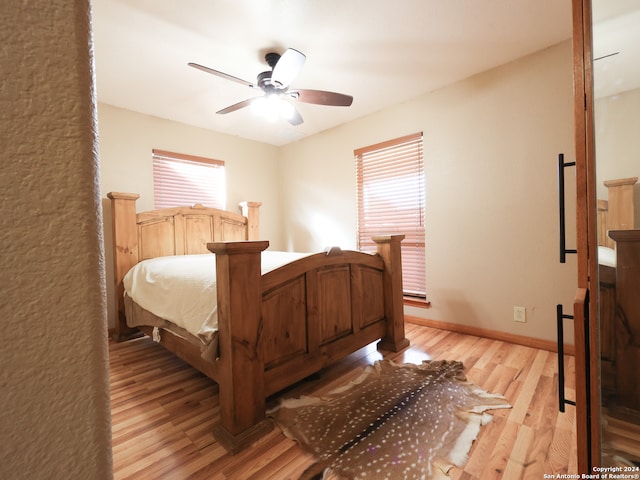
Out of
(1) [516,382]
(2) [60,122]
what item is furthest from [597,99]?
(1) [516,382]

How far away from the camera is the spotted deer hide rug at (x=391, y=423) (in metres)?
1.23

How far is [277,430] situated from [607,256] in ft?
5.16

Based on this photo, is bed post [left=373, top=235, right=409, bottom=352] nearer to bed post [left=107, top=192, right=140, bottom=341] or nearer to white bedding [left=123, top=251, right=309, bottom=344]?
white bedding [left=123, top=251, right=309, bottom=344]

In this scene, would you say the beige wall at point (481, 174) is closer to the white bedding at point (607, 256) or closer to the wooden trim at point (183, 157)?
the wooden trim at point (183, 157)

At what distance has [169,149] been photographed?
3.38 metres

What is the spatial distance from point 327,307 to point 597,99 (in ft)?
5.27

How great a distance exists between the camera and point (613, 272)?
99cm

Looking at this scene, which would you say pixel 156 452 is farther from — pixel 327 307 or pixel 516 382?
pixel 516 382

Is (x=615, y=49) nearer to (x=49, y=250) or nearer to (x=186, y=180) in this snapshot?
(x=49, y=250)

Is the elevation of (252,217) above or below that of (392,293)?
above

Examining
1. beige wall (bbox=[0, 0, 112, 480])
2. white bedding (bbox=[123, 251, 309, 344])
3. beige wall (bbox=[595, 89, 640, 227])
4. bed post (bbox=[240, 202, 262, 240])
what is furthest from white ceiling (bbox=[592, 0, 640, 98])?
bed post (bbox=[240, 202, 262, 240])

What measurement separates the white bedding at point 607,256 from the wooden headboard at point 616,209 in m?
0.02

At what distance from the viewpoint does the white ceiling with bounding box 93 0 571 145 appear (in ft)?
5.96

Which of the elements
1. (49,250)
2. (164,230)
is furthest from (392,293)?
(164,230)
